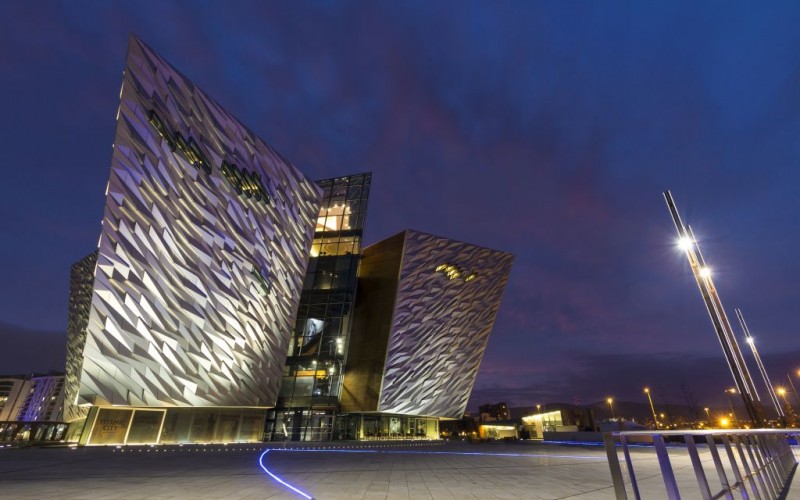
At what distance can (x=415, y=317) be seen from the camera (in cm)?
3538

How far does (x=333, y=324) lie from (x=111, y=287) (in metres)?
21.3

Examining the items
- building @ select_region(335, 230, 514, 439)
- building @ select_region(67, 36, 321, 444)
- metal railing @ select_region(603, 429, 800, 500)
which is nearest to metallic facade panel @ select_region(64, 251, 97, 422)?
building @ select_region(67, 36, 321, 444)

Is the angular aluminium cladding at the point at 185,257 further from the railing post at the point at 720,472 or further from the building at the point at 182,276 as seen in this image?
the railing post at the point at 720,472

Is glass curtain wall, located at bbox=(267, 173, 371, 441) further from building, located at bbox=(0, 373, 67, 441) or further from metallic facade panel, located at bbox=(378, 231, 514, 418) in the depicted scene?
building, located at bbox=(0, 373, 67, 441)

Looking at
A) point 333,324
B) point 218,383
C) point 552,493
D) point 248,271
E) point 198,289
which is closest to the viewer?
point 552,493

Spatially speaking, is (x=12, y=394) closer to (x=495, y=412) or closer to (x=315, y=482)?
(x=495, y=412)

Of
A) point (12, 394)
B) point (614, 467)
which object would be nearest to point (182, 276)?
point (614, 467)

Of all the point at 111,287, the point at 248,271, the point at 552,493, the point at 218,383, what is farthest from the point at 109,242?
the point at 552,493

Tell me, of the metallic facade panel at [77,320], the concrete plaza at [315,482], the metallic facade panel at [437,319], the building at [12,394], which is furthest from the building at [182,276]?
the building at [12,394]

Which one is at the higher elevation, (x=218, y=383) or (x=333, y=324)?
(x=333, y=324)

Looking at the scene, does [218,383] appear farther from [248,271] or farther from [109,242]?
[109,242]

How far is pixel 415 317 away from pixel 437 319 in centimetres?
275

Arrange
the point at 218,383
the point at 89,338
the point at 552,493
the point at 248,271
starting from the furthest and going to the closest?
the point at 248,271 < the point at 218,383 < the point at 89,338 < the point at 552,493

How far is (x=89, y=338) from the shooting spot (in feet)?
A: 56.2
